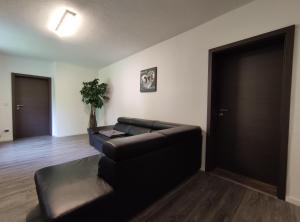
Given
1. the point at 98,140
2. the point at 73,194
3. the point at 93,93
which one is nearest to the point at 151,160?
the point at 73,194

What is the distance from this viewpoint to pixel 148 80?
346 cm

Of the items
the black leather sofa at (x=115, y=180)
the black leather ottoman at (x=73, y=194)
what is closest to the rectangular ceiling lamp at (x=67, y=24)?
the black leather sofa at (x=115, y=180)

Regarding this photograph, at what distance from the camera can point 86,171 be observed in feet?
5.23

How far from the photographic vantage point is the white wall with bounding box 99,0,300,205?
165cm

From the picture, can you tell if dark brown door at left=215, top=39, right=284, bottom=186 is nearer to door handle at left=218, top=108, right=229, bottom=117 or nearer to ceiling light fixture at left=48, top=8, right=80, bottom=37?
door handle at left=218, top=108, right=229, bottom=117

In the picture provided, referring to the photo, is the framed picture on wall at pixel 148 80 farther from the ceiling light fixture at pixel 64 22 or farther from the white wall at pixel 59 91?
the white wall at pixel 59 91

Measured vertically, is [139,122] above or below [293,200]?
above

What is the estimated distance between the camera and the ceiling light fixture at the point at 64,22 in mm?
2158

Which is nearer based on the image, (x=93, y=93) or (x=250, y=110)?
(x=250, y=110)

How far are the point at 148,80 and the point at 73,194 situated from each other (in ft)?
8.90

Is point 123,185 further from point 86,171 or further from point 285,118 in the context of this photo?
point 285,118

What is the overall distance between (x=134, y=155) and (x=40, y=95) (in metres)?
5.04

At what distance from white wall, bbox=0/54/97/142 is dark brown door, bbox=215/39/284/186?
459cm

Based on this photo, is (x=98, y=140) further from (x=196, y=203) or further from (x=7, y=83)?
(x=7, y=83)
